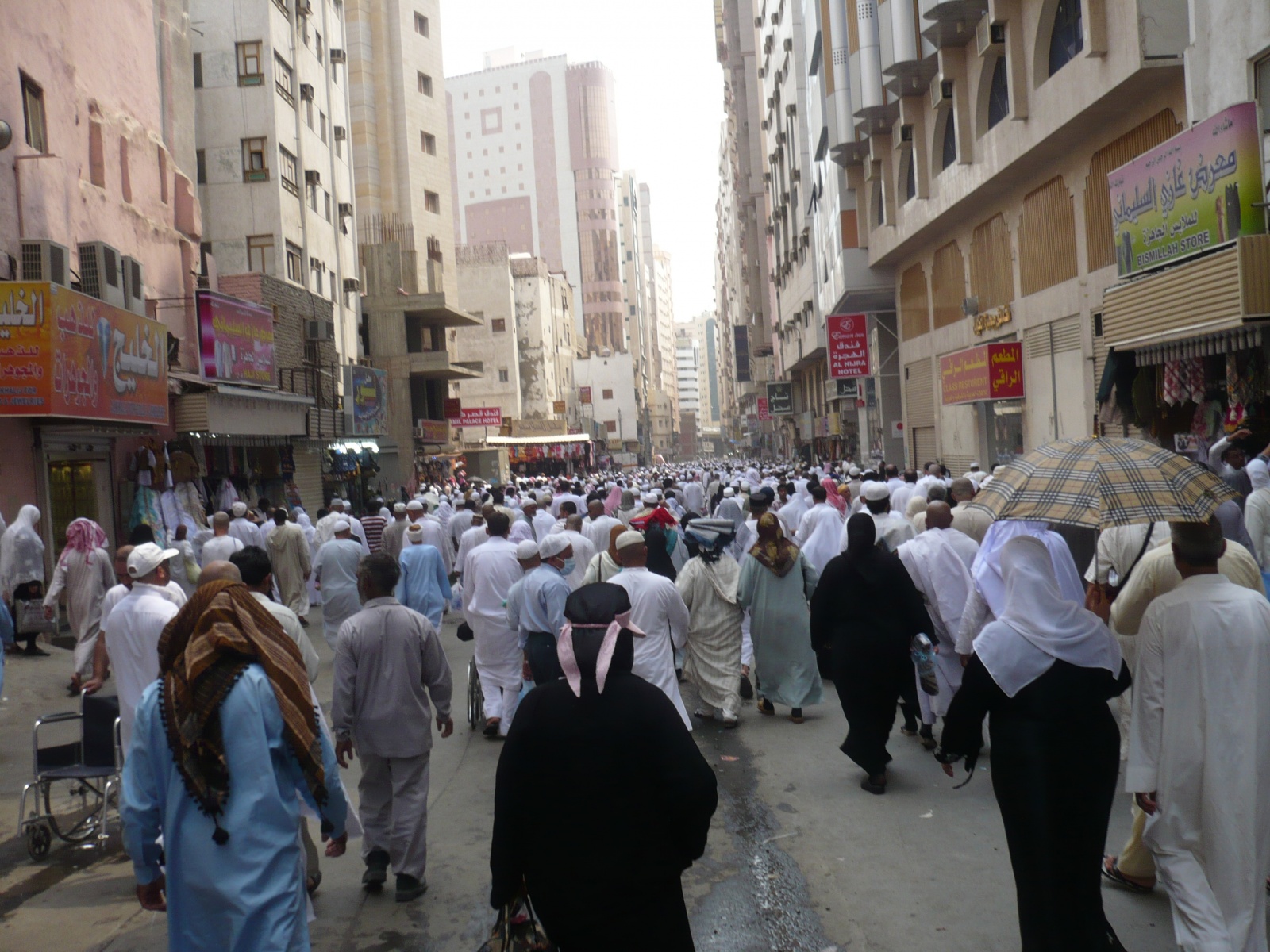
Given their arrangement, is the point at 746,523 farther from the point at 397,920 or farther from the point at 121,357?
the point at 121,357

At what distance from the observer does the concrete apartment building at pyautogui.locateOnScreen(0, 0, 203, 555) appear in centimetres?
1436

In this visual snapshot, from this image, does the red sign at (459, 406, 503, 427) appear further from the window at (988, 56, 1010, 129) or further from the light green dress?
the light green dress

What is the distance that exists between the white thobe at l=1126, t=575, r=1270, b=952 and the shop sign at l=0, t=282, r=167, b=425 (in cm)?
1289

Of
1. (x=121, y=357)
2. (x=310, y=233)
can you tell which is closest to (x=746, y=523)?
(x=121, y=357)

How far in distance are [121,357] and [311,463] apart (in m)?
12.9

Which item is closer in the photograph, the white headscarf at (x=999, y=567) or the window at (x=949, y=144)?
the white headscarf at (x=999, y=567)

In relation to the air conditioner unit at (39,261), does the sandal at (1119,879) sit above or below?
below

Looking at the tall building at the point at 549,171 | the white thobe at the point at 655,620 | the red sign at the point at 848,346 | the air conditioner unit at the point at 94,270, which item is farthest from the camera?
the tall building at the point at 549,171

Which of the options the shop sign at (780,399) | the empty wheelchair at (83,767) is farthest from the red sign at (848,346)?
the empty wheelchair at (83,767)

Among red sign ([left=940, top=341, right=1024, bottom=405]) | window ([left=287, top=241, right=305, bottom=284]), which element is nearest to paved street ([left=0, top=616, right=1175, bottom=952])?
red sign ([left=940, top=341, right=1024, bottom=405])

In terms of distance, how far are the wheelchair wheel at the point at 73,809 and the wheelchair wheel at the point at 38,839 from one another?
0.07 metres

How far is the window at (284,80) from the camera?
1162 inches

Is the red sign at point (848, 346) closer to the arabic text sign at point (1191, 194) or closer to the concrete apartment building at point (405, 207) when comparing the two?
the arabic text sign at point (1191, 194)

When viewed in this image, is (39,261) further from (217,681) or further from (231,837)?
(231,837)
